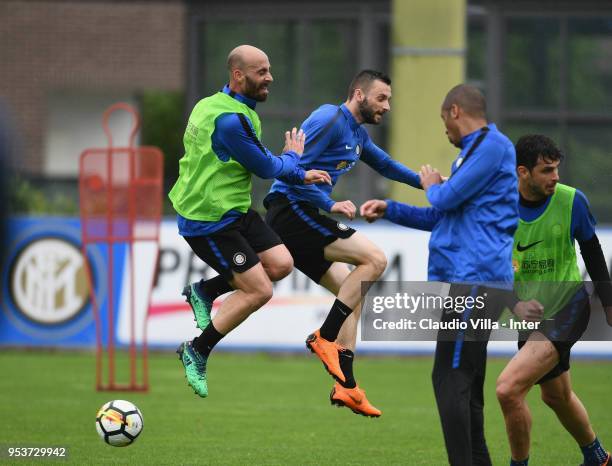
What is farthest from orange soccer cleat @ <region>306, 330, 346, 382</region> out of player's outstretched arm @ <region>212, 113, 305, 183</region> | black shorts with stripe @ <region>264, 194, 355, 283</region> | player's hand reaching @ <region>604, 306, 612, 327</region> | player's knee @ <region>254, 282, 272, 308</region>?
player's hand reaching @ <region>604, 306, 612, 327</region>

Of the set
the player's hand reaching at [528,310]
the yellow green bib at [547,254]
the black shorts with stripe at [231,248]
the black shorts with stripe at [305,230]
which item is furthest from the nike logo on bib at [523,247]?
the black shorts with stripe at [231,248]

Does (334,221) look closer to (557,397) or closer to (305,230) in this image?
(305,230)

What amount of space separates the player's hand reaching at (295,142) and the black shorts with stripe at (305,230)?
0.51m

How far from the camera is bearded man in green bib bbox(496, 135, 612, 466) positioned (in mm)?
7363

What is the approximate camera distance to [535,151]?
727cm

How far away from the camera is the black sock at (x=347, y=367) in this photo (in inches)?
309

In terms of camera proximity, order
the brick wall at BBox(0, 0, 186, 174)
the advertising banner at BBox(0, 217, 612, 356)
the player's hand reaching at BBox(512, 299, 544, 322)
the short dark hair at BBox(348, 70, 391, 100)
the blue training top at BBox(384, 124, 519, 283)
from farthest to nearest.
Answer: the brick wall at BBox(0, 0, 186, 174), the advertising banner at BBox(0, 217, 612, 356), the short dark hair at BBox(348, 70, 391, 100), the player's hand reaching at BBox(512, 299, 544, 322), the blue training top at BBox(384, 124, 519, 283)

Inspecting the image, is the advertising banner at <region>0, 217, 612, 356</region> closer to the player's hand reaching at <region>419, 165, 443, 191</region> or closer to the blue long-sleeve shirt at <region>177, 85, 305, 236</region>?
the blue long-sleeve shirt at <region>177, 85, 305, 236</region>

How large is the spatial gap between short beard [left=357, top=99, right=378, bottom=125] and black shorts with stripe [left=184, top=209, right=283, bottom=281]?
40.5 inches

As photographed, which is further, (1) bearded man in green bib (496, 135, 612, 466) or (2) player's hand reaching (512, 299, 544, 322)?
(1) bearded man in green bib (496, 135, 612, 466)

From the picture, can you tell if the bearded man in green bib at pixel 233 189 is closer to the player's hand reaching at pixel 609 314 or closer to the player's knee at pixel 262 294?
the player's knee at pixel 262 294

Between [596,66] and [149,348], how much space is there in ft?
26.9

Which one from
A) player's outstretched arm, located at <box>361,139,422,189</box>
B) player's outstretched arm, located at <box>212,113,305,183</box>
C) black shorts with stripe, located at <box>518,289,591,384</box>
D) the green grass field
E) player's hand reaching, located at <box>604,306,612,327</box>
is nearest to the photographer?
black shorts with stripe, located at <box>518,289,591,384</box>

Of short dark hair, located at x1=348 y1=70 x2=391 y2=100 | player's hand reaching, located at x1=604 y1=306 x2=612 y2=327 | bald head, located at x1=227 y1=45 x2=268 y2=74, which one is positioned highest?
bald head, located at x1=227 y1=45 x2=268 y2=74
